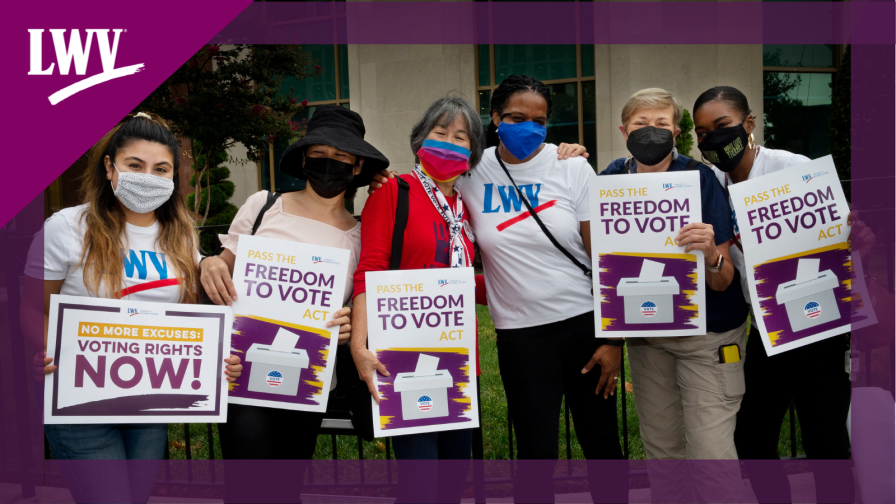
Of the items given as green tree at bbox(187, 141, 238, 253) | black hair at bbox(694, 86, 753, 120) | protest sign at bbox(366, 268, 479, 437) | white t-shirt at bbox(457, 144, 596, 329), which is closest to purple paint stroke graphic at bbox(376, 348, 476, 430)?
protest sign at bbox(366, 268, 479, 437)

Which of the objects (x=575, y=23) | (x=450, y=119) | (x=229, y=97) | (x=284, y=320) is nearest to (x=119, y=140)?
(x=284, y=320)

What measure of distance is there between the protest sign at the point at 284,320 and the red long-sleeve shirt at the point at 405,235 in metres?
0.11

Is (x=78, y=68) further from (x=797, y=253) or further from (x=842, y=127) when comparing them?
(x=842, y=127)

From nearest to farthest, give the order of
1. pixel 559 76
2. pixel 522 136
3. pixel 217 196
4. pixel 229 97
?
pixel 522 136 < pixel 229 97 < pixel 559 76 < pixel 217 196

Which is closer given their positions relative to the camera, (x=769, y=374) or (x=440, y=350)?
(x=440, y=350)

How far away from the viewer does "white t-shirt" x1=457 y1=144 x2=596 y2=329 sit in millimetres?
2770

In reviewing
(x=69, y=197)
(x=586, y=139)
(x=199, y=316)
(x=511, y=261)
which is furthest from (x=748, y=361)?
(x=69, y=197)

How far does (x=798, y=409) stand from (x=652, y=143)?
143cm

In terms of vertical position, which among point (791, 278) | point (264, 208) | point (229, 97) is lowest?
point (791, 278)

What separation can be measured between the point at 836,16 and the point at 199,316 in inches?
706

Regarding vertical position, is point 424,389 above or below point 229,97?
below

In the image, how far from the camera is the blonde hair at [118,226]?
94.0 inches

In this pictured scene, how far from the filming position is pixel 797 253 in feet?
9.04

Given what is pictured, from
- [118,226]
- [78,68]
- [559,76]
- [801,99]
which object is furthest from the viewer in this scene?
[801,99]
